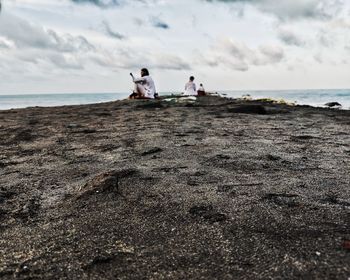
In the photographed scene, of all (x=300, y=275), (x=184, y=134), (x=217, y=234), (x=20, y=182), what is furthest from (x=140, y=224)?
(x=184, y=134)

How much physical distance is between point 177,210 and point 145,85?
1376 centimetres

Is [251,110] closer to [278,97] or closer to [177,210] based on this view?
[177,210]

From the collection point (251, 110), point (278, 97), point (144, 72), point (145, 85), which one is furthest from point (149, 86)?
point (278, 97)

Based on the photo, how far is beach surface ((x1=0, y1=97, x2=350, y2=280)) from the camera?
79.9 inches

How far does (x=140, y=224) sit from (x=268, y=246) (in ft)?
2.75

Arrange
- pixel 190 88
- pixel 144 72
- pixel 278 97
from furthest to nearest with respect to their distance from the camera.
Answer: pixel 278 97 → pixel 190 88 → pixel 144 72

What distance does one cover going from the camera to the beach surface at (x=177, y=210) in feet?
6.66

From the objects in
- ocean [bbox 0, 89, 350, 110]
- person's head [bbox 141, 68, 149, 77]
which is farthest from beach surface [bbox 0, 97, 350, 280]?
ocean [bbox 0, 89, 350, 110]

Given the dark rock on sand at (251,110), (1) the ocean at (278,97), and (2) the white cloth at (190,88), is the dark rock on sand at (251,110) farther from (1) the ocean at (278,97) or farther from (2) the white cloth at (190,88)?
(2) the white cloth at (190,88)

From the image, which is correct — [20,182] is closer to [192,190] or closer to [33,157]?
[33,157]

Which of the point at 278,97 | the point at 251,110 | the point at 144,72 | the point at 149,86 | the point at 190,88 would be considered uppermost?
the point at 144,72

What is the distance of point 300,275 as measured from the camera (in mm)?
1855

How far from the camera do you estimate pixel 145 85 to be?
1619 centimetres

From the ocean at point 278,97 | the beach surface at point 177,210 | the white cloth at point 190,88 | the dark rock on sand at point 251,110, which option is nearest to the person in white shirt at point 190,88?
the white cloth at point 190,88
